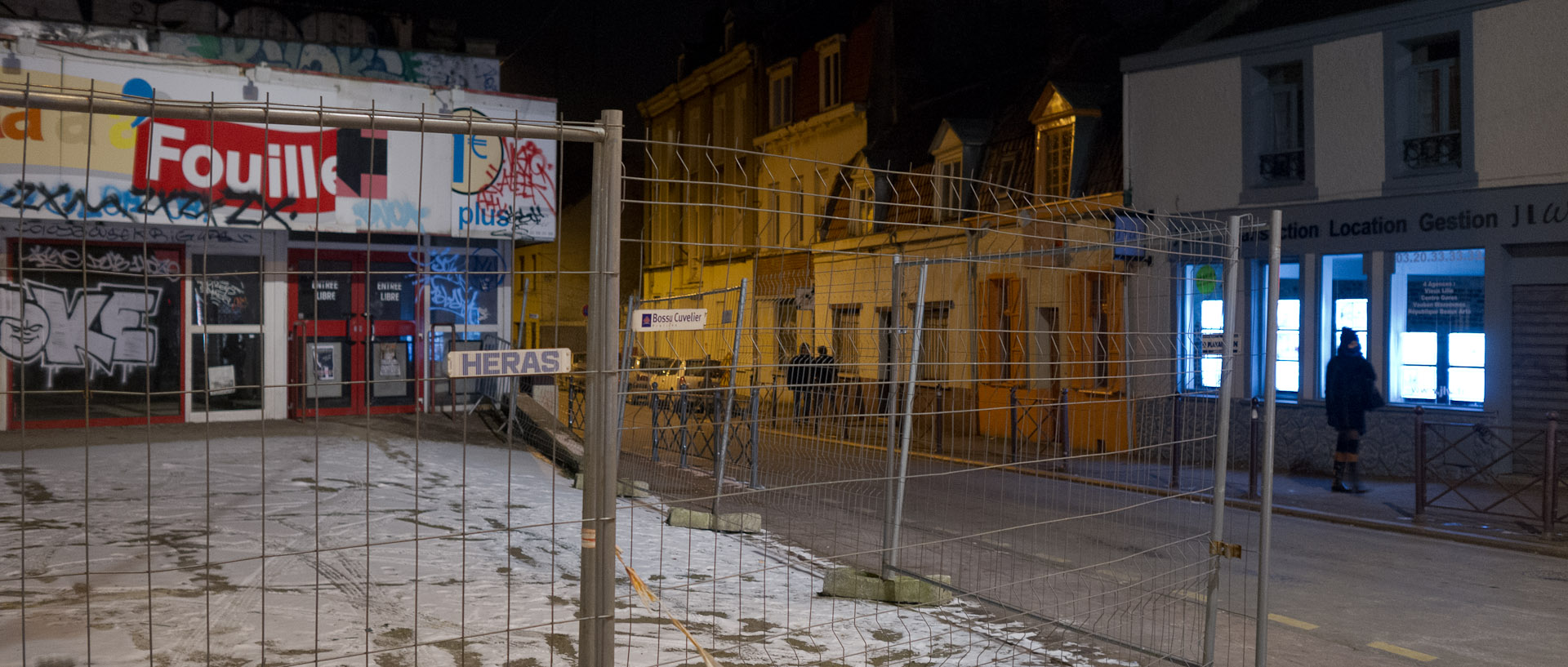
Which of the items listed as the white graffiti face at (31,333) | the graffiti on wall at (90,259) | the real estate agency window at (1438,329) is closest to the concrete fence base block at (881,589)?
the graffiti on wall at (90,259)

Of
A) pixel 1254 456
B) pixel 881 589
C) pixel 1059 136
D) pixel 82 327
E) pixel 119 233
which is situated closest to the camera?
pixel 881 589

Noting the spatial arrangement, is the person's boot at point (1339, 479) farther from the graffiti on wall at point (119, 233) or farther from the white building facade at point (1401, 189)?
the graffiti on wall at point (119, 233)

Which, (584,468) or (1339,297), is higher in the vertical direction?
(1339,297)

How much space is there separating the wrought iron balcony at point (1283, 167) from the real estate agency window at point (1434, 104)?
1.55m

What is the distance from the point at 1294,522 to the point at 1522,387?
528cm

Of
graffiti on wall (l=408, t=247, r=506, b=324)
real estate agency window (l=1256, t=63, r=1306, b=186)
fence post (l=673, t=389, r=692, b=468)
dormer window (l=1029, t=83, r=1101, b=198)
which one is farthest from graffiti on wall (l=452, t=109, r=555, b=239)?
real estate agency window (l=1256, t=63, r=1306, b=186)

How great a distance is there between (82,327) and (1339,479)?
1592cm

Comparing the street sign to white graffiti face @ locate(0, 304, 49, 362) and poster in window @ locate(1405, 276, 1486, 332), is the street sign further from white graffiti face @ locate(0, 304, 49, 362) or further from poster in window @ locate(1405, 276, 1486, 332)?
poster in window @ locate(1405, 276, 1486, 332)

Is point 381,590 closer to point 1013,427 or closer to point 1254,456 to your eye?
point 1013,427

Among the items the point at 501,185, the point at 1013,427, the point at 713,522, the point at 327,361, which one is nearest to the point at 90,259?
the point at 327,361

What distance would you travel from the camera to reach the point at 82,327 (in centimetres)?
1314

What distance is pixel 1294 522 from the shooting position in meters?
11.3

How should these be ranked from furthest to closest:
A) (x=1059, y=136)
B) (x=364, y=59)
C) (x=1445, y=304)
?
(x=364, y=59) → (x=1059, y=136) → (x=1445, y=304)

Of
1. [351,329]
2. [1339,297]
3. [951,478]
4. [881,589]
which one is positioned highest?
[1339,297]
